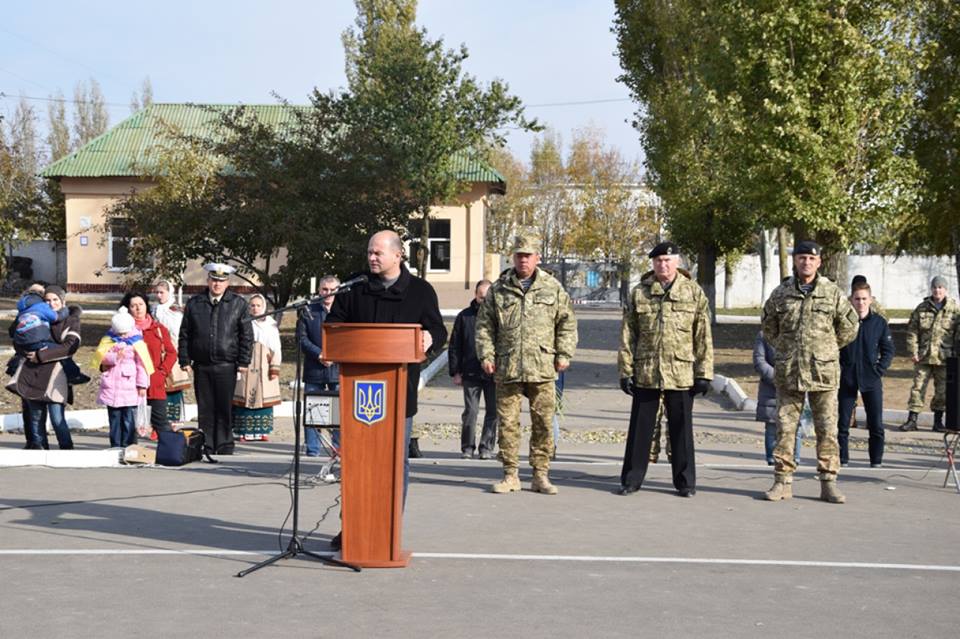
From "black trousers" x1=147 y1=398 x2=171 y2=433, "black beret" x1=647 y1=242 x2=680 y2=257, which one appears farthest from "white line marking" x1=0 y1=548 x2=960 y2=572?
"black trousers" x1=147 y1=398 x2=171 y2=433

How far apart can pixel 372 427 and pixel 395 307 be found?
0.95 meters

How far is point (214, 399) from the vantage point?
12.4 m

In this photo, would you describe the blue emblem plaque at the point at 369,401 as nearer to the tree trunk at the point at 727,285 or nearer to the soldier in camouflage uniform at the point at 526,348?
the soldier in camouflage uniform at the point at 526,348

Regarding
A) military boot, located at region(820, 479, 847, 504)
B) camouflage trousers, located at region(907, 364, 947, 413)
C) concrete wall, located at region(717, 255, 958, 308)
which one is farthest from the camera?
concrete wall, located at region(717, 255, 958, 308)

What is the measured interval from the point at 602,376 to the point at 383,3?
27.7 meters

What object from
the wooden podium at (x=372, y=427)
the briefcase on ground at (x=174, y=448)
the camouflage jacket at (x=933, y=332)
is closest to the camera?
the wooden podium at (x=372, y=427)

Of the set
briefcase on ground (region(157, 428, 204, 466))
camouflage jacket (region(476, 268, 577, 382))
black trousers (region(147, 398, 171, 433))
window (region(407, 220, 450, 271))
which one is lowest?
briefcase on ground (region(157, 428, 204, 466))

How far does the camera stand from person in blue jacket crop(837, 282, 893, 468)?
12.1 metres

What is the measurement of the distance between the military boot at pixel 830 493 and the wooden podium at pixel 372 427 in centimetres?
435

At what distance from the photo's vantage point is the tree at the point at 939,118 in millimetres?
26734

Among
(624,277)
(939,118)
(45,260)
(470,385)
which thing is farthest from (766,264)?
(470,385)

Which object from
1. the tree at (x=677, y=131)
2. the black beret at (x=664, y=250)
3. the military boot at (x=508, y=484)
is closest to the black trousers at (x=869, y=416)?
the black beret at (x=664, y=250)

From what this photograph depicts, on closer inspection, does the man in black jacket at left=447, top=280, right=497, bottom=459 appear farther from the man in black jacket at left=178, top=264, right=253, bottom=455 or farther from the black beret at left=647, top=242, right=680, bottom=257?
the black beret at left=647, top=242, right=680, bottom=257

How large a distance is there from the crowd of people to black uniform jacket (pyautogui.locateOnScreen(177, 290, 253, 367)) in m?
0.01
